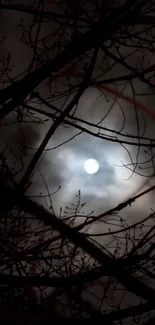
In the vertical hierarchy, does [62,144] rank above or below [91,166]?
below

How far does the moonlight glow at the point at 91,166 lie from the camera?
3.30 meters

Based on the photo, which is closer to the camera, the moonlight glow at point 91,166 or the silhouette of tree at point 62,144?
the silhouette of tree at point 62,144

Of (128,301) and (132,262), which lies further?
(128,301)

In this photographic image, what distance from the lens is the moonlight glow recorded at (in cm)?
330

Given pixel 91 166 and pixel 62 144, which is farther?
pixel 91 166

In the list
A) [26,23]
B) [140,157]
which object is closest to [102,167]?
[140,157]

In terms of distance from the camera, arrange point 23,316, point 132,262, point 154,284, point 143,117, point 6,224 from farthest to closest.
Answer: point 143,117
point 154,284
point 6,224
point 23,316
point 132,262

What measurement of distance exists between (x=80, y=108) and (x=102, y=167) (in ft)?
1.63

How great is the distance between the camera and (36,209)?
10.0 feet

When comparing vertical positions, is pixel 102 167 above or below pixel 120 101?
below

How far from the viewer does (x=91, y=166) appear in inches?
130

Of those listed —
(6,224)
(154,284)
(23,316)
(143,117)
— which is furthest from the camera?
(143,117)

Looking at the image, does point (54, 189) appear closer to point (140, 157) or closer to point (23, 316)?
point (140, 157)

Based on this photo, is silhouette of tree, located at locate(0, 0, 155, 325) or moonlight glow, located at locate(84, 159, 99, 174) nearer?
silhouette of tree, located at locate(0, 0, 155, 325)
